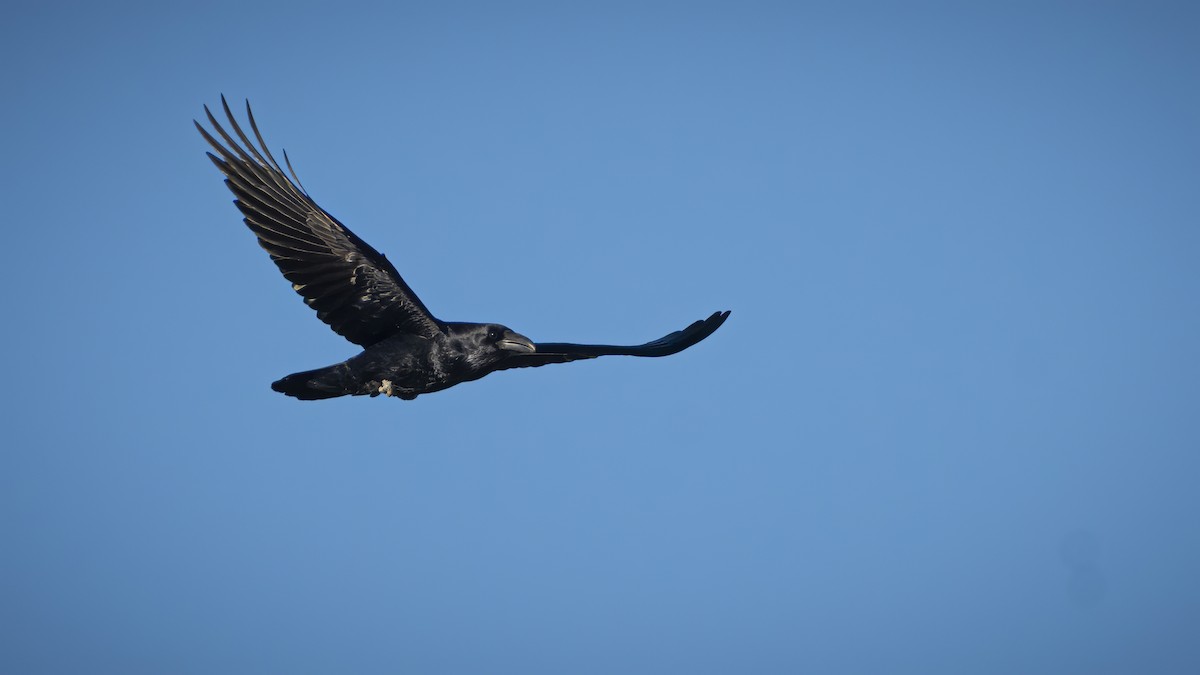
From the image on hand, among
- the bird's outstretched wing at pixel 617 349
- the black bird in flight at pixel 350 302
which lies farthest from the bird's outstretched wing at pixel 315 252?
the bird's outstretched wing at pixel 617 349

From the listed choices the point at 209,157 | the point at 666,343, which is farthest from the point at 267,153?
the point at 666,343

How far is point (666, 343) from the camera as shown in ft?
81.3

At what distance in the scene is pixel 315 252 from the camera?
21.7 metres

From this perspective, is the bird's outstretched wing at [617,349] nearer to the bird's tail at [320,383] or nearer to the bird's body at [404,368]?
the bird's body at [404,368]

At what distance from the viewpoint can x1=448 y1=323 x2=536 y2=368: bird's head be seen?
72.4 ft

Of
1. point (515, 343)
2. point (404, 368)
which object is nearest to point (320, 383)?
point (404, 368)

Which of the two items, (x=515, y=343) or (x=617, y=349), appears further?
(x=617, y=349)

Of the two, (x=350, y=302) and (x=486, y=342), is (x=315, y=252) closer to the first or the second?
(x=350, y=302)

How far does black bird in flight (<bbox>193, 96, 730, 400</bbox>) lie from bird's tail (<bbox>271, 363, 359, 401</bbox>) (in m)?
0.02

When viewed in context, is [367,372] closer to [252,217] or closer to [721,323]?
[252,217]

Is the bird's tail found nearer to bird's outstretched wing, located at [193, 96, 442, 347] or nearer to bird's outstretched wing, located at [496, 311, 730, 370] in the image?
bird's outstretched wing, located at [193, 96, 442, 347]

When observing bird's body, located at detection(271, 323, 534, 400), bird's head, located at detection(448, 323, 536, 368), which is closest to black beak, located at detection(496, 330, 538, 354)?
bird's head, located at detection(448, 323, 536, 368)

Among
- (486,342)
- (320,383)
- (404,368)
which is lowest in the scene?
(320,383)

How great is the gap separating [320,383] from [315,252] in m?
2.24
